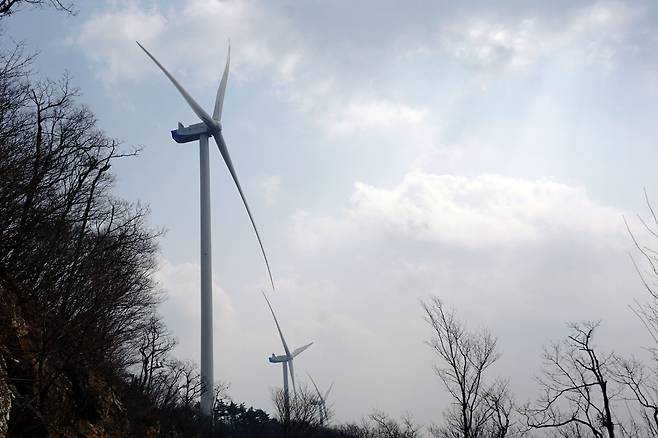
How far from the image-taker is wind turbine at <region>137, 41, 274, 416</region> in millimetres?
38344

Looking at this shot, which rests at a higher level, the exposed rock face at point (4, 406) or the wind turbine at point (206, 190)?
the wind turbine at point (206, 190)

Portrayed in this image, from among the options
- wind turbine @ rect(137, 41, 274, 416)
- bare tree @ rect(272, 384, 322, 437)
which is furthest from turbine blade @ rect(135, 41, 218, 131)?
bare tree @ rect(272, 384, 322, 437)

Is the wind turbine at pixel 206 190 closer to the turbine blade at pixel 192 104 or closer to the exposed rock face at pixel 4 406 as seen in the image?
the turbine blade at pixel 192 104

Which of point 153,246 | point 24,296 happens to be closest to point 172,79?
point 153,246

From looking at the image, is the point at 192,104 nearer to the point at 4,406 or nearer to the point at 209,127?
the point at 209,127

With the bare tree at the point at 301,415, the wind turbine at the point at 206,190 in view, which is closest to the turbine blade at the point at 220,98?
the wind turbine at the point at 206,190

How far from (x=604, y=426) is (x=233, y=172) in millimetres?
32435

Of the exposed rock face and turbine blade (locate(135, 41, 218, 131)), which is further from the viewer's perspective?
turbine blade (locate(135, 41, 218, 131))

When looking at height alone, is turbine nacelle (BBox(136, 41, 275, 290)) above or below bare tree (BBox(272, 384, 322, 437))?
above

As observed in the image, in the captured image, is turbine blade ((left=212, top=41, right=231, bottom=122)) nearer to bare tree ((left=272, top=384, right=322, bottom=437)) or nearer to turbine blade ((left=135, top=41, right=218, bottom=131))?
turbine blade ((left=135, top=41, right=218, bottom=131))

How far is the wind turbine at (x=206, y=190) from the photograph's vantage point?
38344mm

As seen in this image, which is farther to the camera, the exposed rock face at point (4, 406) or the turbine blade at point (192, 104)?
the turbine blade at point (192, 104)

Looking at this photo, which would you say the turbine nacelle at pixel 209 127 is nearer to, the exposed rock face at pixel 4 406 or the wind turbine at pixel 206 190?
the wind turbine at pixel 206 190

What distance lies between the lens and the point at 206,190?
1587 inches
